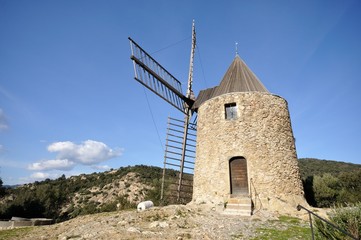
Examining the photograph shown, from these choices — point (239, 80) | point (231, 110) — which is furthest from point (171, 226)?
point (239, 80)

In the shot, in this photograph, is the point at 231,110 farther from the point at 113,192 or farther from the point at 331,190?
the point at 113,192

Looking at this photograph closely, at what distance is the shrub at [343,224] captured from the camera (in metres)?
4.92

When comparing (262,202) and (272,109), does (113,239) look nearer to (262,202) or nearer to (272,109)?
(262,202)

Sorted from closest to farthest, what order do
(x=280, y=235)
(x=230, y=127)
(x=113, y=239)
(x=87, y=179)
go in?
(x=113, y=239) < (x=280, y=235) < (x=230, y=127) < (x=87, y=179)

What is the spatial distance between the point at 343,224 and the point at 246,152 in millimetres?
5376

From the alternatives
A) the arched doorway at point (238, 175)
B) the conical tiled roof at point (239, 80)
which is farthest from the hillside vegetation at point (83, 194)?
the conical tiled roof at point (239, 80)

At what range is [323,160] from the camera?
46.0 metres

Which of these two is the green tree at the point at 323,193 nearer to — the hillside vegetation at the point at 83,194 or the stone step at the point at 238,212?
the stone step at the point at 238,212

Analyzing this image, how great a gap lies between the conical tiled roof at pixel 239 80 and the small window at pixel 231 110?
2.96 feet

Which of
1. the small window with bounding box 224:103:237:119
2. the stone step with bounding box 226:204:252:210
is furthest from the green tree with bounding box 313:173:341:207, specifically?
the small window with bounding box 224:103:237:119

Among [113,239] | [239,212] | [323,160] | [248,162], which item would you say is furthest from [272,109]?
[323,160]

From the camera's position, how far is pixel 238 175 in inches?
410

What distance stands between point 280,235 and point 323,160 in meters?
47.1

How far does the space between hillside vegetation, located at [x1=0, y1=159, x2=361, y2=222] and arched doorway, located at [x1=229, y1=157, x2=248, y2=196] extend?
4376 mm
